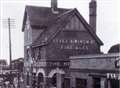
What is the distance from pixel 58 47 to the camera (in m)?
30.1

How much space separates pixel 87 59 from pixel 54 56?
823 centimetres

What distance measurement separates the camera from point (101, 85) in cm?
1967

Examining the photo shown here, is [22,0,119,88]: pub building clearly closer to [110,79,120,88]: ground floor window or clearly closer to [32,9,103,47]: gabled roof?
[32,9,103,47]: gabled roof

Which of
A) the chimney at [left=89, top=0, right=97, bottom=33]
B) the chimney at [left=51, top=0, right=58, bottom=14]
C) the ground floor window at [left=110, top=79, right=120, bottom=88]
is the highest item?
the chimney at [left=51, top=0, right=58, bottom=14]

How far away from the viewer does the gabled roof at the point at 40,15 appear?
3372cm

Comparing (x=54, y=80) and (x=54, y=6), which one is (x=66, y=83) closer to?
(x=54, y=80)

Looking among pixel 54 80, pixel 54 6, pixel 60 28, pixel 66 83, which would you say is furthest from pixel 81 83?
pixel 54 6

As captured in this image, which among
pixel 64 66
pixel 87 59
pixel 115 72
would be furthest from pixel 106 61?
pixel 64 66

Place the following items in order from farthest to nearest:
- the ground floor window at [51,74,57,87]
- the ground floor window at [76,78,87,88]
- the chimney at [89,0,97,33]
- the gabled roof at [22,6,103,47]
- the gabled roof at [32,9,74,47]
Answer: the chimney at [89,0,97,33] < the gabled roof at [22,6,103,47] < the gabled roof at [32,9,74,47] < the ground floor window at [51,74,57,87] < the ground floor window at [76,78,87,88]

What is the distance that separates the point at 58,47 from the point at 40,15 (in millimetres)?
6183

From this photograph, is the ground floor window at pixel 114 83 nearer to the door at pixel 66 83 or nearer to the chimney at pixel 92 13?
the door at pixel 66 83

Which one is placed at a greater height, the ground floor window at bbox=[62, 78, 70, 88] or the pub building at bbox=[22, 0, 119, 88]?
the pub building at bbox=[22, 0, 119, 88]

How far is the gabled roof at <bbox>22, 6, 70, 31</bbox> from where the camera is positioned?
3372 centimetres

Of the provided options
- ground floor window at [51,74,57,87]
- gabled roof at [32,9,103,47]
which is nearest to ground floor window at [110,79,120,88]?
ground floor window at [51,74,57,87]
